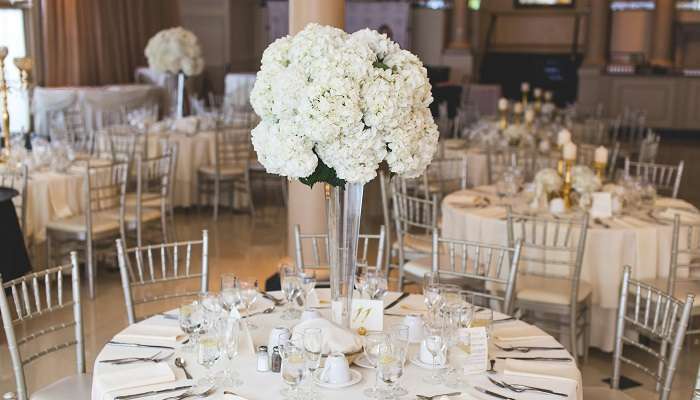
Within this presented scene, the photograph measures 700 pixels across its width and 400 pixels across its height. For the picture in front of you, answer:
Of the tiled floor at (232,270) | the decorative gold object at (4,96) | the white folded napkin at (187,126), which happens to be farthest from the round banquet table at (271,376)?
the white folded napkin at (187,126)

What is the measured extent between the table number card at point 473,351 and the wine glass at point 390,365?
0.34 metres

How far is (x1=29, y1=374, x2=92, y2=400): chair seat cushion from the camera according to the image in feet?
10.0

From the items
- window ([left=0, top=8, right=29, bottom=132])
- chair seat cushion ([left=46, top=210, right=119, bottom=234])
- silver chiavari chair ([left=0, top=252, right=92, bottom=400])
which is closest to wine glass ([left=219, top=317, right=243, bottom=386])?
silver chiavari chair ([left=0, top=252, right=92, bottom=400])

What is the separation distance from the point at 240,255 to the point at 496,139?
116 inches

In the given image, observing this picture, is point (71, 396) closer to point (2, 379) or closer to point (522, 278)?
point (2, 379)

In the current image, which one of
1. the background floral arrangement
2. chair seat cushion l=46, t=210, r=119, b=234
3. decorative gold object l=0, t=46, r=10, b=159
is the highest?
the background floral arrangement

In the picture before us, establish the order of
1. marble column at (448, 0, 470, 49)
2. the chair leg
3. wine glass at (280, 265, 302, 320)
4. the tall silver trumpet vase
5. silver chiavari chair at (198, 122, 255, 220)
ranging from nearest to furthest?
the tall silver trumpet vase < wine glass at (280, 265, 302, 320) < the chair leg < silver chiavari chair at (198, 122, 255, 220) < marble column at (448, 0, 470, 49)

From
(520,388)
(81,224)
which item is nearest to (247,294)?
(520,388)

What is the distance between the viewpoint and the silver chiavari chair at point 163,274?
3520mm

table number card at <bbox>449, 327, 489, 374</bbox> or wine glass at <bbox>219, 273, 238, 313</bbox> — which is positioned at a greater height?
wine glass at <bbox>219, 273, 238, 313</bbox>

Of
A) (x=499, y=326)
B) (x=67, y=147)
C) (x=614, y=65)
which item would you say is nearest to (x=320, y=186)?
(x=499, y=326)

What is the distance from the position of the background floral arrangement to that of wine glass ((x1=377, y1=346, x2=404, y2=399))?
727cm

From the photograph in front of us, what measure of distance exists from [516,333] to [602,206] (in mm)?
2234

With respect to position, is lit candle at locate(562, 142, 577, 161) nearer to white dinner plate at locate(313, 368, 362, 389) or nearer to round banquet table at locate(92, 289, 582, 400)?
round banquet table at locate(92, 289, 582, 400)
